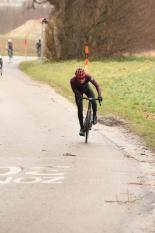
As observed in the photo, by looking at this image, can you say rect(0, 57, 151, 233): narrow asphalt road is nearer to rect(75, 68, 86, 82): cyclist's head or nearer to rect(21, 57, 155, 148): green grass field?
rect(75, 68, 86, 82): cyclist's head

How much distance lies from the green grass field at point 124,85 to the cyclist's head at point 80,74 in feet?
6.21

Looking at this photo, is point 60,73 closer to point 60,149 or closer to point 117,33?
point 117,33

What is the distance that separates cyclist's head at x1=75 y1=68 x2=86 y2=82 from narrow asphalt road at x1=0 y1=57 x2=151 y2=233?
1288 millimetres

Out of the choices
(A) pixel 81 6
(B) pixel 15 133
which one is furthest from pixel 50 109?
(A) pixel 81 6

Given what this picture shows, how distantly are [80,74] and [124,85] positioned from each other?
1353 cm

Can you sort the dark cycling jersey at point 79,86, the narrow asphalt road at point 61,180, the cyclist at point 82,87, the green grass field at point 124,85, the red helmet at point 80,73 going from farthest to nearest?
1. the green grass field at point 124,85
2. the dark cycling jersey at point 79,86
3. the cyclist at point 82,87
4. the red helmet at point 80,73
5. the narrow asphalt road at point 61,180

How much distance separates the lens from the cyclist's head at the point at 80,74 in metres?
13.9

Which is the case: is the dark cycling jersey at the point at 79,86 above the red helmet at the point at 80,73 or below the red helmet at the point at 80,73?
below

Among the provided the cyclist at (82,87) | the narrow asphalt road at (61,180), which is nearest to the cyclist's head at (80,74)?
the cyclist at (82,87)

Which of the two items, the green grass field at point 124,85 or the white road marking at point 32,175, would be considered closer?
the white road marking at point 32,175

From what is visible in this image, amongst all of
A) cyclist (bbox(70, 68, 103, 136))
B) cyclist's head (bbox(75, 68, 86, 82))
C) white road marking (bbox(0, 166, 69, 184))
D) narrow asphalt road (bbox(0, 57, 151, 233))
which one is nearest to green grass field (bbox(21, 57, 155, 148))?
cyclist (bbox(70, 68, 103, 136))

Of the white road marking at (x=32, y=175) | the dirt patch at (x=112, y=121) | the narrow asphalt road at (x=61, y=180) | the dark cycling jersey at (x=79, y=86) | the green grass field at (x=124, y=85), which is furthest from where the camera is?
the green grass field at (x=124, y=85)

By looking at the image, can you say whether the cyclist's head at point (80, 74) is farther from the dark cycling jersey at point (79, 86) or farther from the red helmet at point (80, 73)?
the dark cycling jersey at point (79, 86)

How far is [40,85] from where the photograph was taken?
28.8 meters
